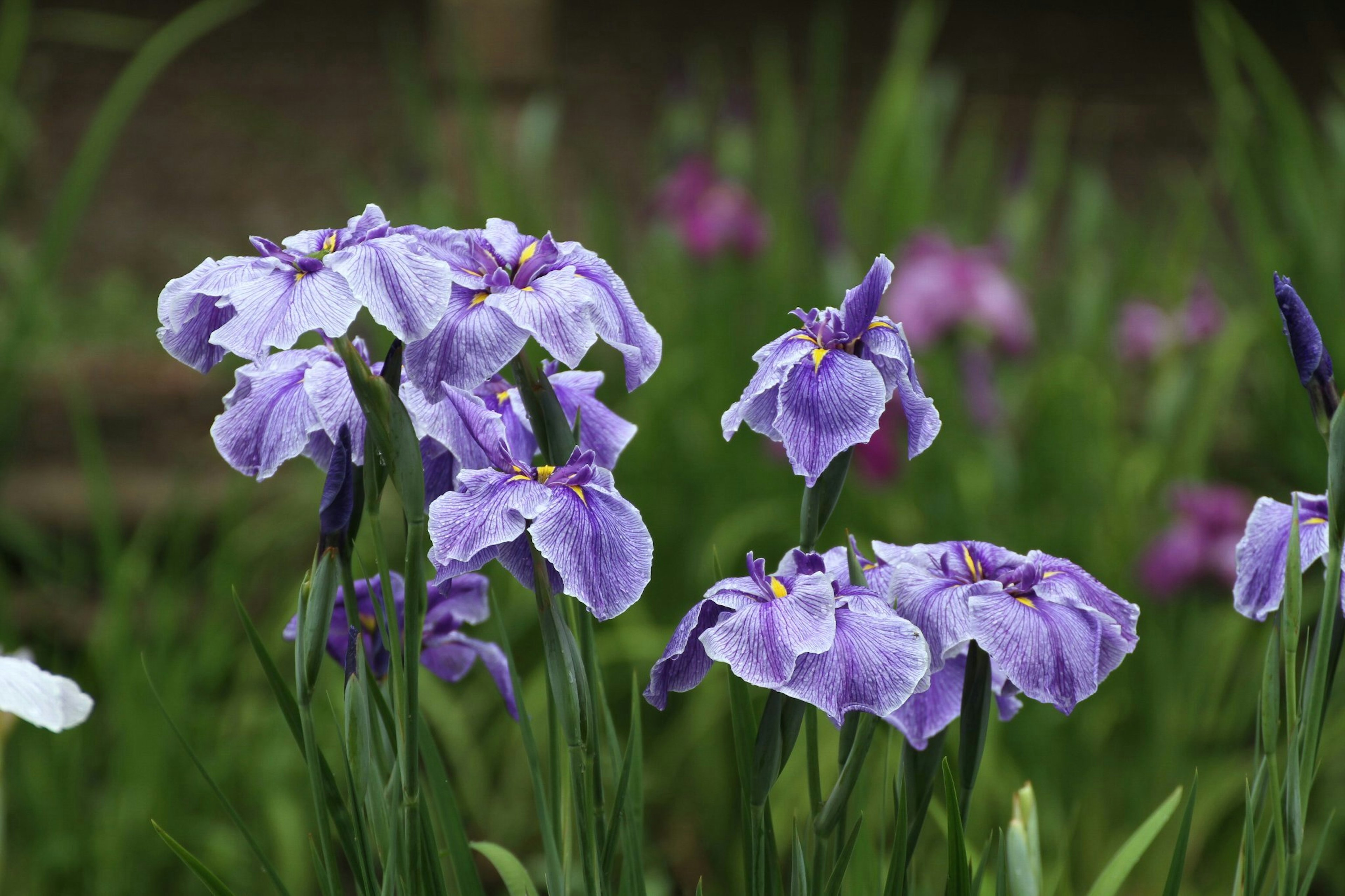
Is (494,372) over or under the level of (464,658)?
over

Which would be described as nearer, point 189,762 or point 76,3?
point 189,762

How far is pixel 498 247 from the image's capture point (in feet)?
1.53

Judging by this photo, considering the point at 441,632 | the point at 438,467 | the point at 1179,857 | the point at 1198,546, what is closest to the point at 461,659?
the point at 441,632

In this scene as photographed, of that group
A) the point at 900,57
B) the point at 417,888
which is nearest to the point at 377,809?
the point at 417,888

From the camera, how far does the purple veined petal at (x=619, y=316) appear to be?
446 mm

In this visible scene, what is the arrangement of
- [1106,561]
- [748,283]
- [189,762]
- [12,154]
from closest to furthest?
[189,762]
[12,154]
[1106,561]
[748,283]

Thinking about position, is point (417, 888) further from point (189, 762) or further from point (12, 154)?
point (12, 154)

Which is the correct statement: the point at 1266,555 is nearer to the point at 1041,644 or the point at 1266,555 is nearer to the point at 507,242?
the point at 1041,644


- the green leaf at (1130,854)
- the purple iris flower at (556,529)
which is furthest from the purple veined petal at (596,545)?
the green leaf at (1130,854)

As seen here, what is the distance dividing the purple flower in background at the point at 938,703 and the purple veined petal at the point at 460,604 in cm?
21

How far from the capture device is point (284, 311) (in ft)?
1.33

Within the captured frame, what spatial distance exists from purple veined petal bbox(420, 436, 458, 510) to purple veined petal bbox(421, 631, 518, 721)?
0.09 metres

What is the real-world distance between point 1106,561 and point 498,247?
151 centimetres

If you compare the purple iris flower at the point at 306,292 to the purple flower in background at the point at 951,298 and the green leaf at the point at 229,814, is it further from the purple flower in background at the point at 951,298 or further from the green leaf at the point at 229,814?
the purple flower in background at the point at 951,298
